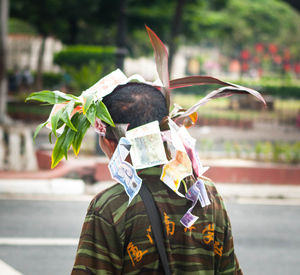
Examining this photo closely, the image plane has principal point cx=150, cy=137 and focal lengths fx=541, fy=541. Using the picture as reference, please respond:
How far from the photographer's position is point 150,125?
1.96m

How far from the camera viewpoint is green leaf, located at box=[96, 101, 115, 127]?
1949 millimetres

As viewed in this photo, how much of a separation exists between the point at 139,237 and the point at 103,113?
0.46m

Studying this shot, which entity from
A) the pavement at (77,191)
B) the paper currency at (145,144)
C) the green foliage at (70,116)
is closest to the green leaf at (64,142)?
the green foliage at (70,116)

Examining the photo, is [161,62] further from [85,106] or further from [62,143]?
[62,143]

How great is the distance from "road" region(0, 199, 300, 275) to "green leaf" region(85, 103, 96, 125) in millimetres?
3683

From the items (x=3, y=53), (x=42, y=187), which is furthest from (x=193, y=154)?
(x=3, y=53)

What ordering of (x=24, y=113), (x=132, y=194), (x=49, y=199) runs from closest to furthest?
(x=132, y=194) < (x=49, y=199) < (x=24, y=113)

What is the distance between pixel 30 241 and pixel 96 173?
9.45 feet

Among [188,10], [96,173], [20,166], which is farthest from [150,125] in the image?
[188,10]

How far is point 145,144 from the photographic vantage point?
6.38ft

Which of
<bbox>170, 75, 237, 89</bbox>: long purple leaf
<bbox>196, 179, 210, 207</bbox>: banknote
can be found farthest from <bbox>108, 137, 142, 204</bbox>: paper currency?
<bbox>170, 75, 237, 89</bbox>: long purple leaf

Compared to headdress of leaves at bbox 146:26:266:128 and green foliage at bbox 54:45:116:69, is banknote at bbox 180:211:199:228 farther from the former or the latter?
green foliage at bbox 54:45:116:69

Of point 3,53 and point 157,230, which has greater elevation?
point 3,53

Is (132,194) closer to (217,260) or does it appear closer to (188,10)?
(217,260)
